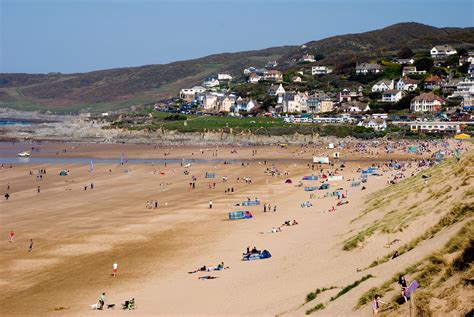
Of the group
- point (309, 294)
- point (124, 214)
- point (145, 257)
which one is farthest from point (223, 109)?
point (309, 294)

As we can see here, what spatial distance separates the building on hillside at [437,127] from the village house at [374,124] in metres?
3.08

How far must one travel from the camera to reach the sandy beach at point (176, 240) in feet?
55.7

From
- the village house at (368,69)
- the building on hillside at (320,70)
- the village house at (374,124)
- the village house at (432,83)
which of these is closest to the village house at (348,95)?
the village house at (432,83)

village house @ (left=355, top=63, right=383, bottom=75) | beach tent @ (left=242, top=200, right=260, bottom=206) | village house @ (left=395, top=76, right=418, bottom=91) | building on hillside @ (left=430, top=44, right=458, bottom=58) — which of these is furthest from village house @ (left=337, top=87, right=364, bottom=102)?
beach tent @ (left=242, top=200, right=260, bottom=206)

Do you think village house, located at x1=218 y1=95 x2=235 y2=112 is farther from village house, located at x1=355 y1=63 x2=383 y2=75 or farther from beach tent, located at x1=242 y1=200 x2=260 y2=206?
beach tent, located at x1=242 y1=200 x2=260 y2=206

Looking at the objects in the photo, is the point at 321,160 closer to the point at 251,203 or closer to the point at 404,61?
the point at 251,203

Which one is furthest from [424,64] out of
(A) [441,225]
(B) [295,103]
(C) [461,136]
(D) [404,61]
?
(A) [441,225]

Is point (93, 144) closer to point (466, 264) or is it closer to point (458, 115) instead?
point (458, 115)

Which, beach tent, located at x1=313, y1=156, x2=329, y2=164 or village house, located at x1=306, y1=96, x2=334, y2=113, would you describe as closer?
beach tent, located at x1=313, y1=156, x2=329, y2=164

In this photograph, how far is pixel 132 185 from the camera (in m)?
43.8

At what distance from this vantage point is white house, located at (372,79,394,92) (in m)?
94.2

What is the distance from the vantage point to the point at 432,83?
90.6 m

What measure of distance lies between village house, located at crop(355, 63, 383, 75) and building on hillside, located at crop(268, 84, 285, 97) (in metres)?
14.1

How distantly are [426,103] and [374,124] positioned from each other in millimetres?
10794
